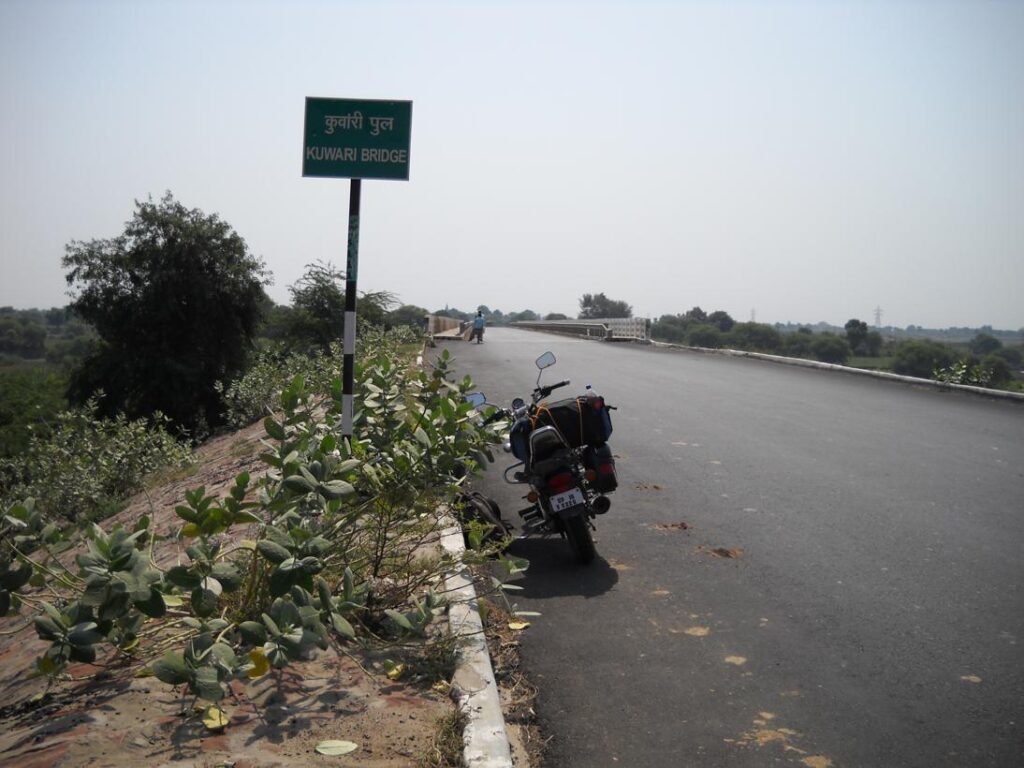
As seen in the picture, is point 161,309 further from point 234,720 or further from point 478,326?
point 234,720

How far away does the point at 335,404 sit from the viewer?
5.95 m

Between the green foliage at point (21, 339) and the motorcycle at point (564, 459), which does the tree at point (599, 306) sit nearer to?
the green foliage at point (21, 339)

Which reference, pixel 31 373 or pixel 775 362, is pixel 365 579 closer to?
pixel 775 362

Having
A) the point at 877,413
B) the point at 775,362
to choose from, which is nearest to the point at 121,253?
the point at 775,362

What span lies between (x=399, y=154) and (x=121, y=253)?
29.9 metres

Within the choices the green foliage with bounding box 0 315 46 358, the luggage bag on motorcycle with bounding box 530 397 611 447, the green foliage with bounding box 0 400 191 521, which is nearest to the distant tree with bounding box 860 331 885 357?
the green foliage with bounding box 0 400 191 521

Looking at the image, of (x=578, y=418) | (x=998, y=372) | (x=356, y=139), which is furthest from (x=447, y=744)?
(x=998, y=372)

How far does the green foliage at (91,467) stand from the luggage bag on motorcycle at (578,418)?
6.97 m

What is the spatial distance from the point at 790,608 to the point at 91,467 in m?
10.4

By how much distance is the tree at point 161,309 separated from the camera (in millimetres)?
31328

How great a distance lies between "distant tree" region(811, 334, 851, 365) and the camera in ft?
72.9

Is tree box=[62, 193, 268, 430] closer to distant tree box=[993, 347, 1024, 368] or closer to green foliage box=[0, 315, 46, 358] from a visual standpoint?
distant tree box=[993, 347, 1024, 368]

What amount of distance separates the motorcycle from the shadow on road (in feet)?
0.33

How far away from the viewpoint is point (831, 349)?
23.5 metres
